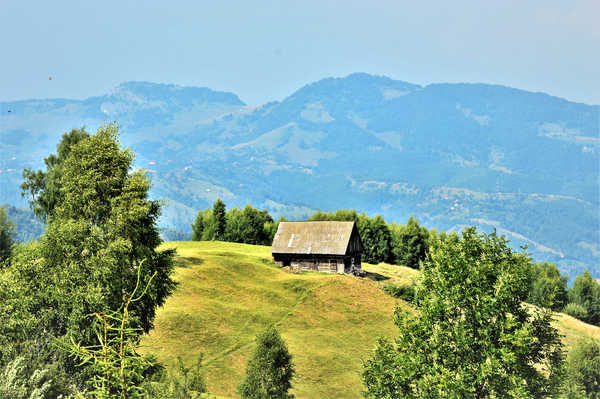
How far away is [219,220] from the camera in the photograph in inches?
5000

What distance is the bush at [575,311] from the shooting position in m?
116

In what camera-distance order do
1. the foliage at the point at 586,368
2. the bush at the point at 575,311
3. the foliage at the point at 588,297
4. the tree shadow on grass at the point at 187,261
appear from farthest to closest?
the foliage at the point at 588,297
the bush at the point at 575,311
the tree shadow on grass at the point at 187,261
the foliage at the point at 586,368

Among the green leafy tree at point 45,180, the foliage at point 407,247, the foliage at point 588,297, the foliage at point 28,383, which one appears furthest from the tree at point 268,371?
the foliage at point 588,297

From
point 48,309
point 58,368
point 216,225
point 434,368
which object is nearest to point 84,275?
point 48,309

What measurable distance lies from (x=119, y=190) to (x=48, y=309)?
10415mm

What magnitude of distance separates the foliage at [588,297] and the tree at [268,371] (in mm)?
116171

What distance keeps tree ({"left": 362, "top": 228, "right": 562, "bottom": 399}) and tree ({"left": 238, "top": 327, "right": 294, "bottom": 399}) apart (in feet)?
27.5

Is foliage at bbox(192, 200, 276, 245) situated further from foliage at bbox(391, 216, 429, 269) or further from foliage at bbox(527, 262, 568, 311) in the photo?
foliage at bbox(527, 262, 568, 311)

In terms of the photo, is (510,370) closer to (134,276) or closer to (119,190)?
(134,276)

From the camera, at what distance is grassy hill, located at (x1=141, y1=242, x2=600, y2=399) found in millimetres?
44312

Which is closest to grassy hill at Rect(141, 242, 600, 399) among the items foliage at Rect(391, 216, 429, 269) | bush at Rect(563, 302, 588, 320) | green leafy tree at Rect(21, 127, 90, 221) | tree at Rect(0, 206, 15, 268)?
green leafy tree at Rect(21, 127, 90, 221)

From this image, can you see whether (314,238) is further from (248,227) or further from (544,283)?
(544,283)

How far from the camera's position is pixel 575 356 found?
50375 millimetres

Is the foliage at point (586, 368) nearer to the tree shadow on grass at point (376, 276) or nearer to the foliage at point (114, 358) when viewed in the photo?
the tree shadow on grass at point (376, 276)
